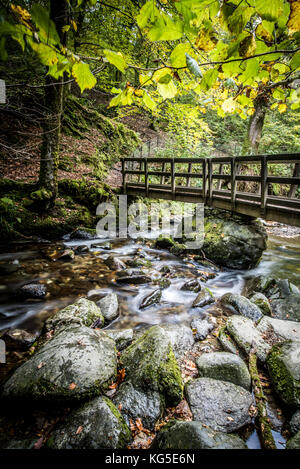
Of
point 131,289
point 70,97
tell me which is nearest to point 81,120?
point 70,97

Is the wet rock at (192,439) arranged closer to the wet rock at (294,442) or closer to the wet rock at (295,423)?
the wet rock at (294,442)

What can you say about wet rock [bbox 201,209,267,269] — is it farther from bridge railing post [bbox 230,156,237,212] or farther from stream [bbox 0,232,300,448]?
bridge railing post [bbox 230,156,237,212]

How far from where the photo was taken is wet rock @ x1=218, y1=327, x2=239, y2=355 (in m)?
3.29

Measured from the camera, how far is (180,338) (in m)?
3.53

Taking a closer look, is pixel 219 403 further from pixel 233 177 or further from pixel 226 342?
pixel 233 177

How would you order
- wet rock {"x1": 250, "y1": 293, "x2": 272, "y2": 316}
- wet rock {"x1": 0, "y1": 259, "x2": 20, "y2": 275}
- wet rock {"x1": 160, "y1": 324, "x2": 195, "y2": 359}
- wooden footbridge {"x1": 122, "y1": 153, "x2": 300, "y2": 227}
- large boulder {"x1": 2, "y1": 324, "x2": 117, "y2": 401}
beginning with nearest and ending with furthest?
large boulder {"x1": 2, "y1": 324, "x2": 117, "y2": 401}, wet rock {"x1": 160, "y1": 324, "x2": 195, "y2": 359}, wet rock {"x1": 250, "y1": 293, "x2": 272, "y2": 316}, wooden footbridge {"x1": 122, "y1": 153, "x2": 300, "y2": 227}, wet rock {"x1": 0, "y1": 259, "x2": 20, "y2": 275}

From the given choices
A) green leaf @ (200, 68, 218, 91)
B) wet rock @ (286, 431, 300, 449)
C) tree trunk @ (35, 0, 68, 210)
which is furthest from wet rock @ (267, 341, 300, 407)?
tree trunk @ (35, 0, 68, 210)

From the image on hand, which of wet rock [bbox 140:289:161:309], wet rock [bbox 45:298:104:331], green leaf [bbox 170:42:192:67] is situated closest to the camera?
green leaf [bbox 170:42:192:67]

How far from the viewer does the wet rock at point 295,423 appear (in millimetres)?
2195

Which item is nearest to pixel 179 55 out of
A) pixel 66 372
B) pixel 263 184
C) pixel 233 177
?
pixel 66 372

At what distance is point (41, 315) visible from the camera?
4.09 meters

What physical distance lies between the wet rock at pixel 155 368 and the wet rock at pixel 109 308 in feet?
4.04

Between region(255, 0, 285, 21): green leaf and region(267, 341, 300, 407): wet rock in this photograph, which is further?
region(267, 341, 300, 407): wet rock

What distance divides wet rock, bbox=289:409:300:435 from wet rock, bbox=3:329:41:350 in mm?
3523
